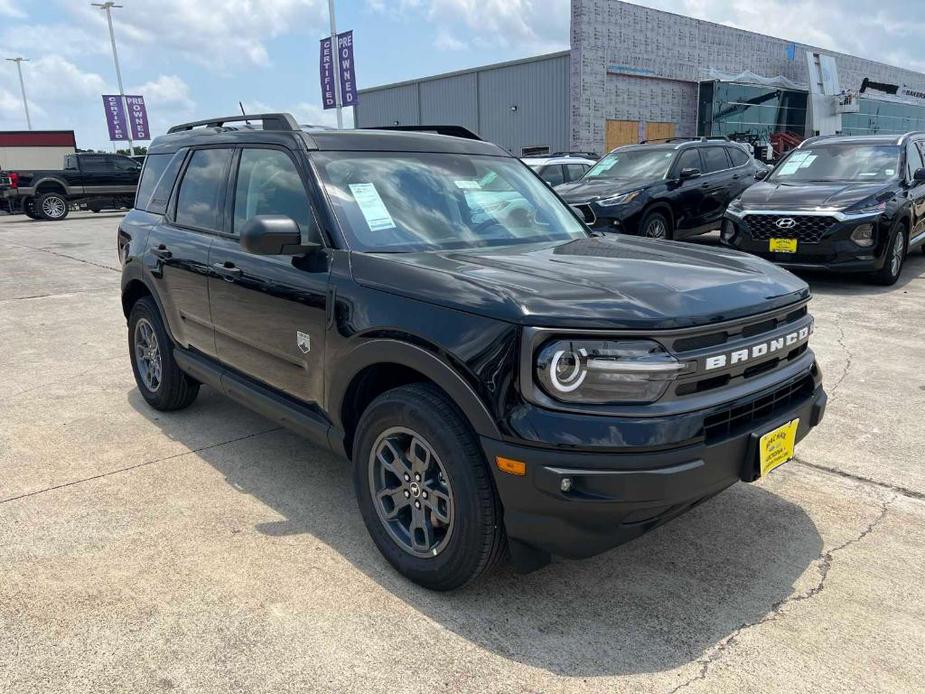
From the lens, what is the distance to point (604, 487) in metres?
2.23

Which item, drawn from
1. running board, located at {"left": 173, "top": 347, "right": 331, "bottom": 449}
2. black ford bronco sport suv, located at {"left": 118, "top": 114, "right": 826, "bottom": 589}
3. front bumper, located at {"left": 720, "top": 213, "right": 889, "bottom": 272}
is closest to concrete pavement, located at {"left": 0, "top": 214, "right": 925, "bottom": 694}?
black ford bronco sport suv, located at {"left": 118, "top": 114, "right": 826, "bottom": 589}

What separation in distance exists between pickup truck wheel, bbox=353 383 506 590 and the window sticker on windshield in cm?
82

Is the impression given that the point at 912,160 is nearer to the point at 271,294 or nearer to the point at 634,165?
the point at 634,165

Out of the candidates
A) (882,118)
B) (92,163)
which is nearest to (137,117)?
(92,163)

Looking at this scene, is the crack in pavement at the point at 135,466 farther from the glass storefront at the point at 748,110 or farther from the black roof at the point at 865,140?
the glass storefront at the point at 748,110

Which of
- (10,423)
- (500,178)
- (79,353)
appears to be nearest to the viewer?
(500,178)

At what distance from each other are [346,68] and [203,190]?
69.3 ft

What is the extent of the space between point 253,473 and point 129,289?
1.86 meters

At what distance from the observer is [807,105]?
3456 cm

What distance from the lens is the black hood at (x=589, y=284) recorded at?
232cm

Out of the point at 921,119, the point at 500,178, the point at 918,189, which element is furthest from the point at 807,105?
the point at 500,178

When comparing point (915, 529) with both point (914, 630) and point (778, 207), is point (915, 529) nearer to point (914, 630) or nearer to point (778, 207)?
point (914, 630)

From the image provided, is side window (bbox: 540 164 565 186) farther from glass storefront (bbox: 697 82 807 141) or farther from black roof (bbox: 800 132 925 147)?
glass storefront (bbox: 697 82 807 141)

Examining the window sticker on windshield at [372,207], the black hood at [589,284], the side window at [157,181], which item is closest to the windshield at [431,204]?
the window sticker on windshield at [372,207]
